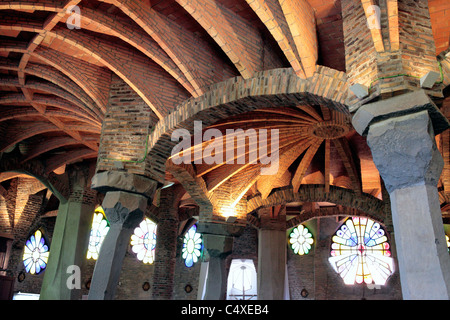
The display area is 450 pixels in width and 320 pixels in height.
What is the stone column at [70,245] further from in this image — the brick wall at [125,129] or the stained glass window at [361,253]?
the stained glass window at [361,253]

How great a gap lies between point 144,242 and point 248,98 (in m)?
13.8

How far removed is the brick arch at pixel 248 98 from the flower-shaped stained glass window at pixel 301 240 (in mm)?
12840

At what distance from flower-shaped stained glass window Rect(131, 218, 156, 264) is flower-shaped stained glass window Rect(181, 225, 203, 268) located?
5.37 feet

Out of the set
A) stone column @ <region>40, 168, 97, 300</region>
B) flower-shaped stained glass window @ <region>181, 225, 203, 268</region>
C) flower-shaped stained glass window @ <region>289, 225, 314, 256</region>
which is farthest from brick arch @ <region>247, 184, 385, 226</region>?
flower-shaped stained glass window @ <region>181, 225, 203, 268</region>

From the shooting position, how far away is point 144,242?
1912 centimetres

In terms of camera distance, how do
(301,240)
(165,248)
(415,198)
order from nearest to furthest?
(415,198), (165,248), (301,240)

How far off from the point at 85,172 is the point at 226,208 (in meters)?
5.43

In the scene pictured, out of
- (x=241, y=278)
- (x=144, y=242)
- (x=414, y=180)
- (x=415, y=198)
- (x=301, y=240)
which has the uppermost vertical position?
(x=301, y=240)

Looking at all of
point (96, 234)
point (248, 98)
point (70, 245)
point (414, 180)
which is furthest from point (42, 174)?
point (414, 180)

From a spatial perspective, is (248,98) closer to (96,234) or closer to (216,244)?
(216,244)

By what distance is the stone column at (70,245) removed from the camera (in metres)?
12.5

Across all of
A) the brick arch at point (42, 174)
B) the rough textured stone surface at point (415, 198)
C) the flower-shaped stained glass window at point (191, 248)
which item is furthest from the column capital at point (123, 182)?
the flower-shaped stained glass window at point (191, 248)

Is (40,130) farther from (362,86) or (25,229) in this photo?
(362,86)
